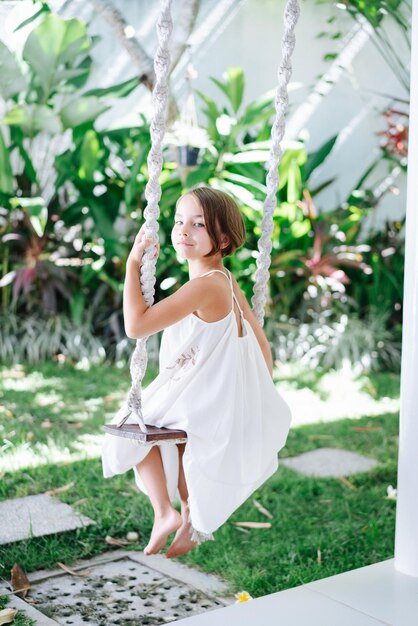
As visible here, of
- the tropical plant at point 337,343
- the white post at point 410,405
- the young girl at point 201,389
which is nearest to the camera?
the young girl at point 201,389

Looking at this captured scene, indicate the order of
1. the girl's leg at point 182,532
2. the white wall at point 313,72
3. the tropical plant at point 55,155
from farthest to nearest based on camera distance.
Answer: the white wall at point 313,72, the tropical plant at point 55,155, the girl's leg at point 182,532

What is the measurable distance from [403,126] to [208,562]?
4.00m

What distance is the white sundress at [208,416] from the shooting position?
215 centimetres

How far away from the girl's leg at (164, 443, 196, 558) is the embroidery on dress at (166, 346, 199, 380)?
0.21m

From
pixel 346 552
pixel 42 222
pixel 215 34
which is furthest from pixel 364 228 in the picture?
pixel 346 552

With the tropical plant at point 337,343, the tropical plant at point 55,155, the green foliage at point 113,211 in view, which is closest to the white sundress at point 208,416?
the green foliage at point 113,211

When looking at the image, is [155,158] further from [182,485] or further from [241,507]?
[241,507]

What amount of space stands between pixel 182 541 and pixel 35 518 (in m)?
1.03

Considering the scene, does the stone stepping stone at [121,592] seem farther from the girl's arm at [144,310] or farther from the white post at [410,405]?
the girl's arm at [144,310]

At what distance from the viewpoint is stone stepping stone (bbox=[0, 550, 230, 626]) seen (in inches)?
100

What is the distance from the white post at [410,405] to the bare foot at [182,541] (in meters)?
0.68

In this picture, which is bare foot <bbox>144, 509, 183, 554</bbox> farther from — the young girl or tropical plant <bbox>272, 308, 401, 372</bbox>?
tropical plant <bbox>272, 308, 401, 372</bbox>

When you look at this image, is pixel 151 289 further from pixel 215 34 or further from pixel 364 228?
pixel 215 34

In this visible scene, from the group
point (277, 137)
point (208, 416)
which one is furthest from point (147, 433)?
point (277, 137)
